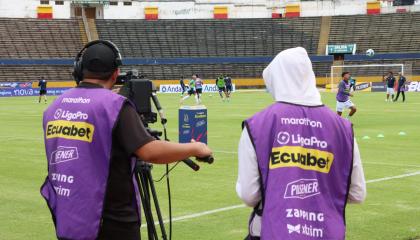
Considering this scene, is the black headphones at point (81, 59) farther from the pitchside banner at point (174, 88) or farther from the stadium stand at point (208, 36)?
the stadium stand at point (208, 36)

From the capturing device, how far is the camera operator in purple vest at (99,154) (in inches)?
159

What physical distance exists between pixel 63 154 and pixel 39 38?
2680 inches

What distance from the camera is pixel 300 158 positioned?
3.86m

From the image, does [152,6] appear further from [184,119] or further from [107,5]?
[184,119]

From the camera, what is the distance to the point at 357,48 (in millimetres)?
72000

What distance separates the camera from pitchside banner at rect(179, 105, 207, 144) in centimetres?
1537

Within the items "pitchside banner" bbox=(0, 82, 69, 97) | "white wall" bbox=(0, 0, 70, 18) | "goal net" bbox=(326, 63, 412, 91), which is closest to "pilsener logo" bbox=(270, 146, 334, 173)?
"pitchside banner" bbox=(0, 82, 69, 97)

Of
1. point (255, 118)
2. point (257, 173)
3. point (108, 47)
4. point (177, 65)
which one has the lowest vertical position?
point (177, 65)

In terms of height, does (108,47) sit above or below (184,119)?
above

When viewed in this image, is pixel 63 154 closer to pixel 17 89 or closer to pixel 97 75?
pixel 97 75

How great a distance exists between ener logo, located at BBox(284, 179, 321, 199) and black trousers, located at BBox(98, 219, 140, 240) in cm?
104

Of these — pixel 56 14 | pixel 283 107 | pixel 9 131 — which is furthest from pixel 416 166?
pixel 56 14

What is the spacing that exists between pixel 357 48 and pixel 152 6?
24.3 m

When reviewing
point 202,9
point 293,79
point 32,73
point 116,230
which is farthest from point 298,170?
point 202,9
